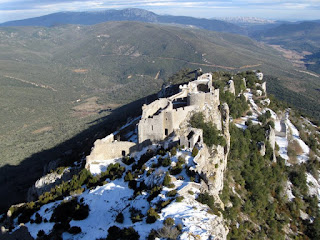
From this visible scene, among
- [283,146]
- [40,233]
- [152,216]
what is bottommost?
[283,146]

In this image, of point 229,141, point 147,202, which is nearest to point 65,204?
point 147,202

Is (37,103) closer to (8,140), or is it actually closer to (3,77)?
(3,77)

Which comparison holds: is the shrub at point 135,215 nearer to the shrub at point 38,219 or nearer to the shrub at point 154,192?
the shrub at point 154,192

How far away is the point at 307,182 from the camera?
3170 cm

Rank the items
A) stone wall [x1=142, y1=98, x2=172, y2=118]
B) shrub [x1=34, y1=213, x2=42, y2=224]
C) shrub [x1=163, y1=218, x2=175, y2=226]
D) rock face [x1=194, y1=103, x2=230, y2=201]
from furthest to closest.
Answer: stone wall [x1=142, y1=98, x2=172, y2=118]
shrub [x1=34, y1=213, x2=42, y2=224]
rock face [x1=194, y1=103, x2=230, y2=201]
shrub [x1=163, y1=218, x2=175, y2=226]

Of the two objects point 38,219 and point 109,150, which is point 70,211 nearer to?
point 38,219

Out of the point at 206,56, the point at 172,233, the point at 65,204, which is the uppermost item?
the point at 172,233

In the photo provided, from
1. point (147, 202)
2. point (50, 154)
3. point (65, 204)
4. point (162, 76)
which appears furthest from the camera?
point (162, 76)

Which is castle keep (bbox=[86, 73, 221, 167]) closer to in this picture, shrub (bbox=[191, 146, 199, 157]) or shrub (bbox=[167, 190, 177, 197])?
shrub (bbox=[191, 146, 199, 157])

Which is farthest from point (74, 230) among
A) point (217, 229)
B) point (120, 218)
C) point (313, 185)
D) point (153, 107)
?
point (313, 185)

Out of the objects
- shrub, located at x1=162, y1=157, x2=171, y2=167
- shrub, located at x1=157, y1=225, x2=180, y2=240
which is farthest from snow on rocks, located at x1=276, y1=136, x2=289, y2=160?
shrub, located at x1=157, y1=225, x2=180, y2=240

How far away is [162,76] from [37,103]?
63.8 meters

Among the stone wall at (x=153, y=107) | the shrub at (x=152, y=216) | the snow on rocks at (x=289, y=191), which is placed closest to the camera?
the shrub at (x=152, y=216)

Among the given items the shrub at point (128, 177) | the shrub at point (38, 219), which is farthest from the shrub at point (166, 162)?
the shrub at point (38, 219)
